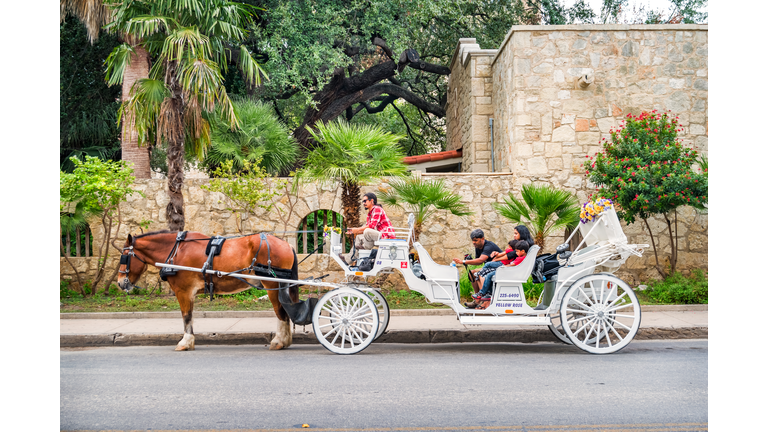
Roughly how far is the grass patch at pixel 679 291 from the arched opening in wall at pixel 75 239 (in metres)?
11.4

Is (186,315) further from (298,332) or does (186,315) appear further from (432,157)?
(432,157)

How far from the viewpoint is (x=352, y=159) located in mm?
10688

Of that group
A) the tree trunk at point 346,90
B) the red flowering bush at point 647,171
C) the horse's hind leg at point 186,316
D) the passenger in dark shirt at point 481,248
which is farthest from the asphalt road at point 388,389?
the tree trunk at point 346,90

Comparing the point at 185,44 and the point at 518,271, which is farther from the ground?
the point at 185,44

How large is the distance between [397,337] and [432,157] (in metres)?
9.11

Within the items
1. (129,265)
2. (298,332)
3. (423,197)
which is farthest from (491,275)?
(129,265)

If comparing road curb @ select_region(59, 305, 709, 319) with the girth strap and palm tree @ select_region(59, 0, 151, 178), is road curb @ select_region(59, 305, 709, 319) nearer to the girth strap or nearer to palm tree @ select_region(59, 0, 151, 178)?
the girth strap

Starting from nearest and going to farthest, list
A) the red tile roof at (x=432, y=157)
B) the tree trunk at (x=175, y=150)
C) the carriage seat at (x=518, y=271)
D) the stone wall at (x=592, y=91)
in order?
the carriage seat at (x=518, y=271), the tree trunk at (x=175, y=150), the stone wall at (x=592, y=91), the red tile roof at (x=432, y=157)

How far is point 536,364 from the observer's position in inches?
261

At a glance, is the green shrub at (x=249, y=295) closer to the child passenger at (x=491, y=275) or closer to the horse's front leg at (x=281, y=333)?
the horse's front leg at (x=281, y=333)

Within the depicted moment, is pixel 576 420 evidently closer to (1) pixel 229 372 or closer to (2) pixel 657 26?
(1) pixel 229 372

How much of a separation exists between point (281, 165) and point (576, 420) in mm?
10178

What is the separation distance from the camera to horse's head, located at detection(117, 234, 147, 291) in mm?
7642

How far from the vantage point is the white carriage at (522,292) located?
23.5 feet
